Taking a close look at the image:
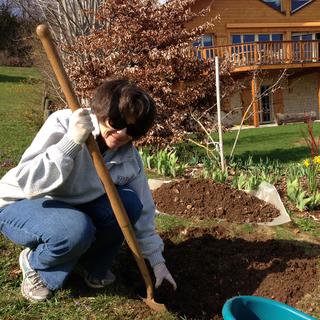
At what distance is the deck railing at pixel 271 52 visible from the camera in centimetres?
1761

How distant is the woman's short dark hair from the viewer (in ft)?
7.18

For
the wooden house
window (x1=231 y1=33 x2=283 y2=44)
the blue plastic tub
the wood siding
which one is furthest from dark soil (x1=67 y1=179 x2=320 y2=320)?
window (x1=231 y1=33 x2=283 y2=44)

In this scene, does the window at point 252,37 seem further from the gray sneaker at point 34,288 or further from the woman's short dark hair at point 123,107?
the gray sneaker at point 34,288

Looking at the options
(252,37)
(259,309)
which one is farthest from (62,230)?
(252,37)

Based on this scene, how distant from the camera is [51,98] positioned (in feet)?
38.8

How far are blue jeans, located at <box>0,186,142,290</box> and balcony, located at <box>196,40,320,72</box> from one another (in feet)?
50.1

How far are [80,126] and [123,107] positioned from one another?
28 centimetres

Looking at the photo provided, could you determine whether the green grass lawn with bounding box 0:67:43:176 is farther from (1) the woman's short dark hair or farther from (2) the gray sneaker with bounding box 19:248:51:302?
(1) the woman's short dark hair

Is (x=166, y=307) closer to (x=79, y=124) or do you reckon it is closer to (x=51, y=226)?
(x=51, y=226)

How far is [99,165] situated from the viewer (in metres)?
2.11

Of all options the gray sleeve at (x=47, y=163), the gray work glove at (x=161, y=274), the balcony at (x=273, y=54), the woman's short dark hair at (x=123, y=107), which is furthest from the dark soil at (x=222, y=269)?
the balcony at (x=273, y=54)

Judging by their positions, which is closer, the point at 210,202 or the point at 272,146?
the point at 210,202

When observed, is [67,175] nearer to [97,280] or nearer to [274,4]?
[97,280]

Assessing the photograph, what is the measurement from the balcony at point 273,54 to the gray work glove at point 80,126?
15.6m
